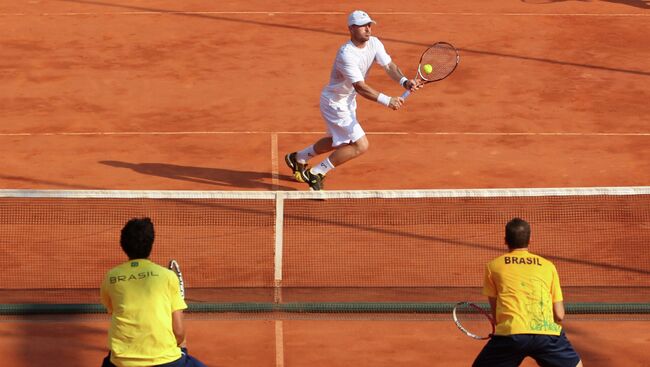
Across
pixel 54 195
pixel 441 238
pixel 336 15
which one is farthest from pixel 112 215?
pixel 336 15

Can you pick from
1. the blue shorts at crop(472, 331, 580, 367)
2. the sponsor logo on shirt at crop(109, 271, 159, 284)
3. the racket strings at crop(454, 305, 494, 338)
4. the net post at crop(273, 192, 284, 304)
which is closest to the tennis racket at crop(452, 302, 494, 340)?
the racket strings at crop(454, 305, 494, 338)

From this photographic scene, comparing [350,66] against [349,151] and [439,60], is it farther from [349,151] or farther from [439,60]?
[439,60]

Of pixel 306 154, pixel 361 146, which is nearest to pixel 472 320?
pixel 361 146

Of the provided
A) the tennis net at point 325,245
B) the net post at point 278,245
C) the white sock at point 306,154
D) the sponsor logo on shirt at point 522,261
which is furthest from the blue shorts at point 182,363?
the white sock at point 306,154

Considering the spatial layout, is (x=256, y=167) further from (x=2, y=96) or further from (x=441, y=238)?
(x=2, y=96)

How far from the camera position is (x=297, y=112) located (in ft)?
52.5

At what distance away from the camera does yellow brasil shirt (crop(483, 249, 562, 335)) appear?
732 centimetres

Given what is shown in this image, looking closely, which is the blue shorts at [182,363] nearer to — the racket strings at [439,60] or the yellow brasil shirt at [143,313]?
the yellow brasil shirt at [143,313]

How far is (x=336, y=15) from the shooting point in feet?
68.8

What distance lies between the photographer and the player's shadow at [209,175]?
13.5m

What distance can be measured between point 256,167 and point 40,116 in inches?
140

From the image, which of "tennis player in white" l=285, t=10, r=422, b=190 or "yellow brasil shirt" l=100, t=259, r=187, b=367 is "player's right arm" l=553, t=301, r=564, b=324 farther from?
"tennis player in white" l=285, t=10, r=422, b=190

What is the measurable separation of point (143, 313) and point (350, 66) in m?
5.74

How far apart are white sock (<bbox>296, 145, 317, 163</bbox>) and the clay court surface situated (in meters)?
0.39
